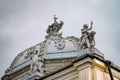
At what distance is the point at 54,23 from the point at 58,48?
4.16m

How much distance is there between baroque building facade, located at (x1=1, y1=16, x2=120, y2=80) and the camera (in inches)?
918

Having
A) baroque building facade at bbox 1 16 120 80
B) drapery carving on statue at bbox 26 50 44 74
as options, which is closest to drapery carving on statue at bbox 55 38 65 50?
baroque building facade at bbox 1 16 120 80

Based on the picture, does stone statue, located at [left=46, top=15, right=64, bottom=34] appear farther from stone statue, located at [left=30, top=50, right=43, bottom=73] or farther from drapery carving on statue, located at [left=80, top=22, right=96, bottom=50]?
drapery carving on statue, located at [left=80, top=22, right=96, bottom=50]

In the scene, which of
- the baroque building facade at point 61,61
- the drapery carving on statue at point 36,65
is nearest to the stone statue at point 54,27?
the baroque building facade at point 61,61

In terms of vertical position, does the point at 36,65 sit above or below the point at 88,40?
above

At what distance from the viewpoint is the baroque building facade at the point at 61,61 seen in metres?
23.3

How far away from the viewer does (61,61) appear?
3425 centimetres

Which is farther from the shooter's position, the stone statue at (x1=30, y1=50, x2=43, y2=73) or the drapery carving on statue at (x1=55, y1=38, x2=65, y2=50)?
the drapery carving on statue at (x1=55, y1=38, x2=65, y2=50)

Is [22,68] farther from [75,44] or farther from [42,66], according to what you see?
[75,44]

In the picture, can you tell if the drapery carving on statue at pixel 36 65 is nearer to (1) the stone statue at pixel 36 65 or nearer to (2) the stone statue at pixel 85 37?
(1) the stone statue at pixel 36 65

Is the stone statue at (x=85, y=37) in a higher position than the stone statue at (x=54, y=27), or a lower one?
lower

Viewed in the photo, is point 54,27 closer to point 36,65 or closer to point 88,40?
point 36,65

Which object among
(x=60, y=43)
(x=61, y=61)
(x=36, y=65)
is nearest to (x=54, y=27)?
(x=60, y=43)

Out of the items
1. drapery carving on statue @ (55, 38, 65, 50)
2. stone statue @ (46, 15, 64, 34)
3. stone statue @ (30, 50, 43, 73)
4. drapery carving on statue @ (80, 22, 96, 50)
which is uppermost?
stone statue @ (46, 15, 64, 34)
